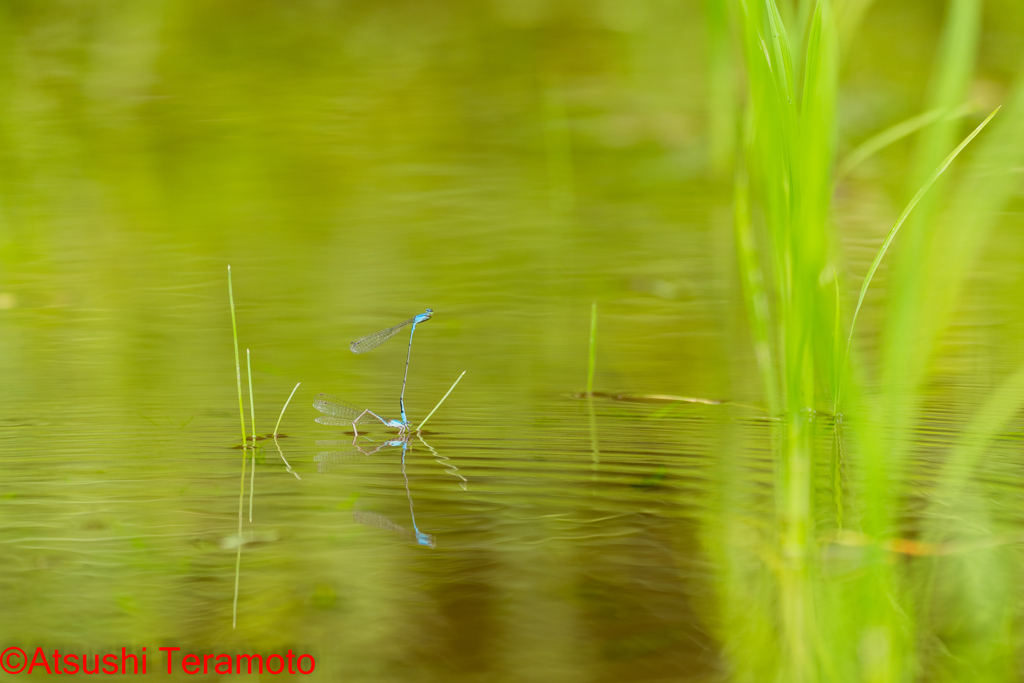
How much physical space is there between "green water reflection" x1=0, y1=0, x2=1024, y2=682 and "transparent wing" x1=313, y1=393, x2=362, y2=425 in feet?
0.14

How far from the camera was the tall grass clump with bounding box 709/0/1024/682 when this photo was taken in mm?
583

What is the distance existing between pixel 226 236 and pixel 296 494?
1.61 meters

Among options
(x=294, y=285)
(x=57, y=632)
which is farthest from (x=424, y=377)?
(x=57, y=632)

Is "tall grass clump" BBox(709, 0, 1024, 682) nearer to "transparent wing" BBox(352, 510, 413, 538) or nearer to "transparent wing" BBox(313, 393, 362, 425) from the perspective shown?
"transparent wing" BBox(352, 510, 413, 538)

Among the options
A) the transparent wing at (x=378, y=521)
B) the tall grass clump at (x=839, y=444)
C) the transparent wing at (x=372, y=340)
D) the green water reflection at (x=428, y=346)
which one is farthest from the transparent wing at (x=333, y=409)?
the tall grass clump at (x=839, y=444)

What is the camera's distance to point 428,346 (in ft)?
5.40

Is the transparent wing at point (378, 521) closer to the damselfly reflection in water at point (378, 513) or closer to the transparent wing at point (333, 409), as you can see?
the damselfly reflection in water at point (378, 513)

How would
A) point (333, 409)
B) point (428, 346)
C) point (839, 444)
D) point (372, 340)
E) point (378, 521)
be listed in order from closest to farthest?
1. point (378, 521)
2. point (839, 444)
3. point (333, 409)
4. point (372, 340)
5. point (428, 346)

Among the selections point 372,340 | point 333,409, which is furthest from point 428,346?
point 333,409

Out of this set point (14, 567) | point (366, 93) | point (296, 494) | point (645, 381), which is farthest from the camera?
point (366, 93)

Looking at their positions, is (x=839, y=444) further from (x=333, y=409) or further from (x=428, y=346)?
(x=428, y=346)

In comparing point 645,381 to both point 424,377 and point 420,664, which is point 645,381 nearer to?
point 424,377

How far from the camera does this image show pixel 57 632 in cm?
56

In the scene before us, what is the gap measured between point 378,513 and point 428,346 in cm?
88
